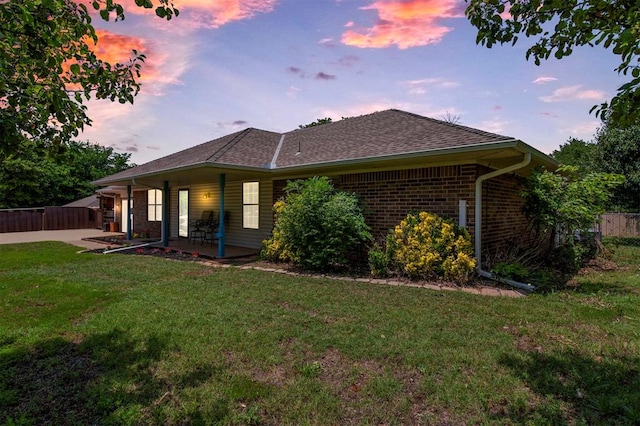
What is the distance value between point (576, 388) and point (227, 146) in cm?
1000

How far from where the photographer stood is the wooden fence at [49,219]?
21250mm

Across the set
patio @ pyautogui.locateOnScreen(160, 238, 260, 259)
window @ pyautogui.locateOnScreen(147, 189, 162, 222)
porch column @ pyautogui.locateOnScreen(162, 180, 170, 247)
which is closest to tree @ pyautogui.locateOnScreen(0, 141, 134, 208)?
window @ pyautogui.locateOnScreen(147, 189, 162, 222)

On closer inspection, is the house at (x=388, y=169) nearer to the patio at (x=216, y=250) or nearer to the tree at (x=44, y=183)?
the patio at (x=216, y=250)

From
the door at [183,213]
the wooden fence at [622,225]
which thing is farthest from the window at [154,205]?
the wooden fence at [622,225]

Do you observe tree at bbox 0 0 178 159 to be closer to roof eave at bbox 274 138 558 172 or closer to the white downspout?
roof eave at bbox 274 138 558 172

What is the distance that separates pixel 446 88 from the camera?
10.2 meters

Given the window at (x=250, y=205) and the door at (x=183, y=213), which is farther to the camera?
the door at (x=183, y=213)

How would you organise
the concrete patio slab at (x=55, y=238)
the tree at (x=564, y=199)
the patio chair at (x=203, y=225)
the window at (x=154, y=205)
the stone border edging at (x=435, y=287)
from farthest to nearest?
the window at (x=154, y=205)
the concrete patio slab at (x=55, y=238)
the patio chair at (x=203, y=225)
the tree at (x=564, y=199)
the stone border edging at (x=435, y=287)

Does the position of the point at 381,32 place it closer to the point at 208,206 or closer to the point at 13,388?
the point at 13,388

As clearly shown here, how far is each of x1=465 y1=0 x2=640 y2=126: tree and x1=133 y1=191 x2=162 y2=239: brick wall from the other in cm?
1623

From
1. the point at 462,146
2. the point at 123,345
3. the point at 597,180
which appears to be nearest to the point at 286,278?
the point at 123,345

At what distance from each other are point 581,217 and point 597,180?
105 cm

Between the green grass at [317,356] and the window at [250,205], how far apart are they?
5810 mm

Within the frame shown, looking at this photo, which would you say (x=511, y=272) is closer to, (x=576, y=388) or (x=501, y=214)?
(x=501, y=214)
